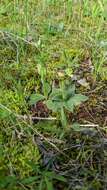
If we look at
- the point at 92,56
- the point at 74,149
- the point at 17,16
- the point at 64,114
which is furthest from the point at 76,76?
the point at 17,16

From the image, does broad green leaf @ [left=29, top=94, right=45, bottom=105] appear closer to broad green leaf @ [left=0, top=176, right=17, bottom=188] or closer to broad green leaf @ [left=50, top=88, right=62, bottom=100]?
broad green leaf @ [left=50, top=88, right=62, bottom=100]

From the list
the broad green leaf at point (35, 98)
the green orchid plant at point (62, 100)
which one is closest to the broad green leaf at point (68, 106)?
the green orchid plant at point (62, 100)

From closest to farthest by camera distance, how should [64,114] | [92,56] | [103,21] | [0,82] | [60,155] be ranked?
[60,155] → [64,114] → [0,82] → [92,56] → [103,21]

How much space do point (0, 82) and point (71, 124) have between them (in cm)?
41

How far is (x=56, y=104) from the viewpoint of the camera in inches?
57.6

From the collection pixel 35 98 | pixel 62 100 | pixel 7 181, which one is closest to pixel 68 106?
pixel 62 100

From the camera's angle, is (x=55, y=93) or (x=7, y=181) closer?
(x=7, y=181)

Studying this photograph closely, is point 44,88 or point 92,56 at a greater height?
point 92,56

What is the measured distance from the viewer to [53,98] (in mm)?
1486

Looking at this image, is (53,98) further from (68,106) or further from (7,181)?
A: (7,181)

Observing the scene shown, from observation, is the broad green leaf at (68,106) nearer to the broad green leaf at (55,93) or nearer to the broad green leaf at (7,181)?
the broad green leaf at (55,93)

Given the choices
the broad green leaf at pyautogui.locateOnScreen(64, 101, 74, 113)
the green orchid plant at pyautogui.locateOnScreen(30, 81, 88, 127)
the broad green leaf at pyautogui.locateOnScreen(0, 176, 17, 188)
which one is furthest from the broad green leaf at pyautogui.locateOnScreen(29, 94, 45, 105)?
the broad green leaf at pyautogui.locateOnScreen(0, 176, 17, 188)

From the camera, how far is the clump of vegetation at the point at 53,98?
1276 mm

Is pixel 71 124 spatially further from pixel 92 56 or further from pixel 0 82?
pixel 92 56
